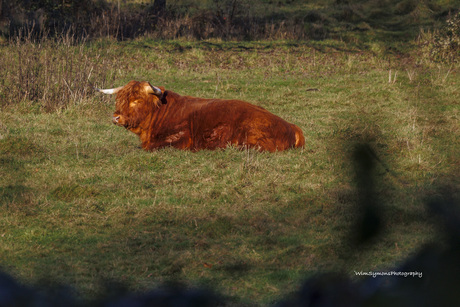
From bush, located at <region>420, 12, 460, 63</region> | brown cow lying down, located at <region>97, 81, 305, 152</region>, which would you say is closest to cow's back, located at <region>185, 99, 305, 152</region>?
brown cow lying down, located at <region>97, 81, 305, 152</region>

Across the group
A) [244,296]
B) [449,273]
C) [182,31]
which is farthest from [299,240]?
[182,31]

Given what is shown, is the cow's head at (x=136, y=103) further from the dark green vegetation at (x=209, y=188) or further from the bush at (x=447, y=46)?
the bush at (x=447, y=46)

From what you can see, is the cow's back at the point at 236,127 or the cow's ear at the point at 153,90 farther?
the cow's ear at the point at 153,90

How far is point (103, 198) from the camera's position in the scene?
622 centimetres

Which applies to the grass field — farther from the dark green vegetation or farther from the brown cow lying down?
the brown cow lying down

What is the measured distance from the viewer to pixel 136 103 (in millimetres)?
8016

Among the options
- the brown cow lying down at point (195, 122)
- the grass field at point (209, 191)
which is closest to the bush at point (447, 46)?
the grass field at point (209, 191)

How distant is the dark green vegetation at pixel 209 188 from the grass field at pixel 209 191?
2 cm

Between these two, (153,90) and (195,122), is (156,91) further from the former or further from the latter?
(195,122)

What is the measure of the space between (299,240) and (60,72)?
804 cm

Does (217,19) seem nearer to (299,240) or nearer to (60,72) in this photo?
(60,72)

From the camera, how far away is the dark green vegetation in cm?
454

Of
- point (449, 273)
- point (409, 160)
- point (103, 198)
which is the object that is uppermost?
point (449, 273)

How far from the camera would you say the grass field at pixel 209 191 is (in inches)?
178
